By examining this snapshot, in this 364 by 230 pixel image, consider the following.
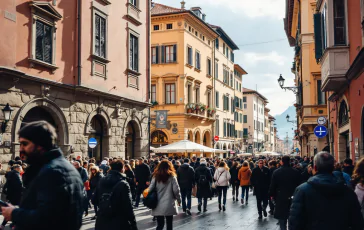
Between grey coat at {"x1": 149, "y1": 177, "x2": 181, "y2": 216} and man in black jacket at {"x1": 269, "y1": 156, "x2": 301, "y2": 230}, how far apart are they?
2.28 metres

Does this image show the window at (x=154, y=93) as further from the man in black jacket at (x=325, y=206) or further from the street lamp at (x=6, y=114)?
the man in black jacket at (x=325, y=206)

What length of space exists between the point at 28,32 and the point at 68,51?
9.05ft

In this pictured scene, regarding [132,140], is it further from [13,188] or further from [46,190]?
[46,190]

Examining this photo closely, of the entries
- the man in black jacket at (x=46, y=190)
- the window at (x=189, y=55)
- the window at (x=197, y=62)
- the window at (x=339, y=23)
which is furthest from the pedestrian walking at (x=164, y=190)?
the window at (x=197, y=62)

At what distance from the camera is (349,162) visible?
10.1 metres

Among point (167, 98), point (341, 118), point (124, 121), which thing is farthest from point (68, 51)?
point (167, 98)

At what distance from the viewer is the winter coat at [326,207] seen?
15.7 ft

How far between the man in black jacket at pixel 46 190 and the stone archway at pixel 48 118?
41.7 feet

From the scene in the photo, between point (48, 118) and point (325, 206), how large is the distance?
593 inches

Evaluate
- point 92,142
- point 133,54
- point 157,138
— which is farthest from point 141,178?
point 157,138

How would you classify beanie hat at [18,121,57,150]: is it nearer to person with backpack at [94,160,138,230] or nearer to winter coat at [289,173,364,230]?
winter coat at [289,173,364,230]

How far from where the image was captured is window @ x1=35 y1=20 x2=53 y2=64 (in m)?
17.4

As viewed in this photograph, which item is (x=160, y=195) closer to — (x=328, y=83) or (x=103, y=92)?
(x=328, y=83)

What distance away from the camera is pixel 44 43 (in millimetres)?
17828
